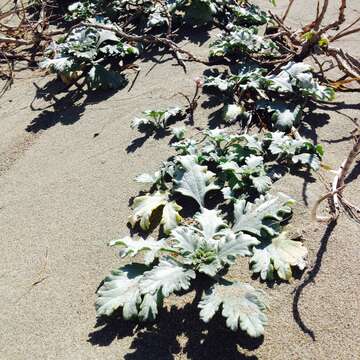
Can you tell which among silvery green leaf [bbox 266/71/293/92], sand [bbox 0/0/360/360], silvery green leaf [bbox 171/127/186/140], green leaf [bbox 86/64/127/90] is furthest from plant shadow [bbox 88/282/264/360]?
green leaf [bbox 86/64/127/90]

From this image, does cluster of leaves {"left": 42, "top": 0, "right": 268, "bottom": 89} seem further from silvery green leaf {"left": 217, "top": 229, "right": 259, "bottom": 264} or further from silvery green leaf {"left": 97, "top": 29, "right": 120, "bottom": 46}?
silvery green leaf {"left": 217, "top": 229, "right": 259, "bottom": 264}

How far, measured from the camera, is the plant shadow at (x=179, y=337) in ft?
6.72

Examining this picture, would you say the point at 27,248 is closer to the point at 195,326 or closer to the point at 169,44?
the point at 195,326

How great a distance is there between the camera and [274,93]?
3600mm

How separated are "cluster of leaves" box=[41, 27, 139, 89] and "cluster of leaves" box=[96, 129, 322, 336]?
1.34 meters

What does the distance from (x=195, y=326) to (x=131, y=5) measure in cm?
407

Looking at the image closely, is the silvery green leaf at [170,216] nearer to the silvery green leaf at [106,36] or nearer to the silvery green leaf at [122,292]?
the silvery green leaf at [122,292]

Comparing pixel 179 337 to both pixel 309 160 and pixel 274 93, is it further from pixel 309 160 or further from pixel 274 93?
pixel 274 93

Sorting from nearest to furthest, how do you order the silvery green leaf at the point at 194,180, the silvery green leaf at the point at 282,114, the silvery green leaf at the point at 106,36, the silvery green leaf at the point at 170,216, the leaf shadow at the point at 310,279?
the leaf shadow at the point at 310,279, the silvery green leaf at the point at 170,216, the silvery green leaf at the point at 194,180, the silvery green leaf at the point at 282,114, the silvery green leaf at the point at 106,36

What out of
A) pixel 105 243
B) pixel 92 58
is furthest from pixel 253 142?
pixel 92 58

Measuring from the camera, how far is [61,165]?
11.2 feet

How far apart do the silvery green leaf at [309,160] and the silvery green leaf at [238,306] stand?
967mm

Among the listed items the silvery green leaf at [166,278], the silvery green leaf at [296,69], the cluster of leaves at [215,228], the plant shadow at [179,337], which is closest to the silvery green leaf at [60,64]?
the cluster of leaves at [215,228]

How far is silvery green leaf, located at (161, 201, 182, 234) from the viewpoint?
2613mm
